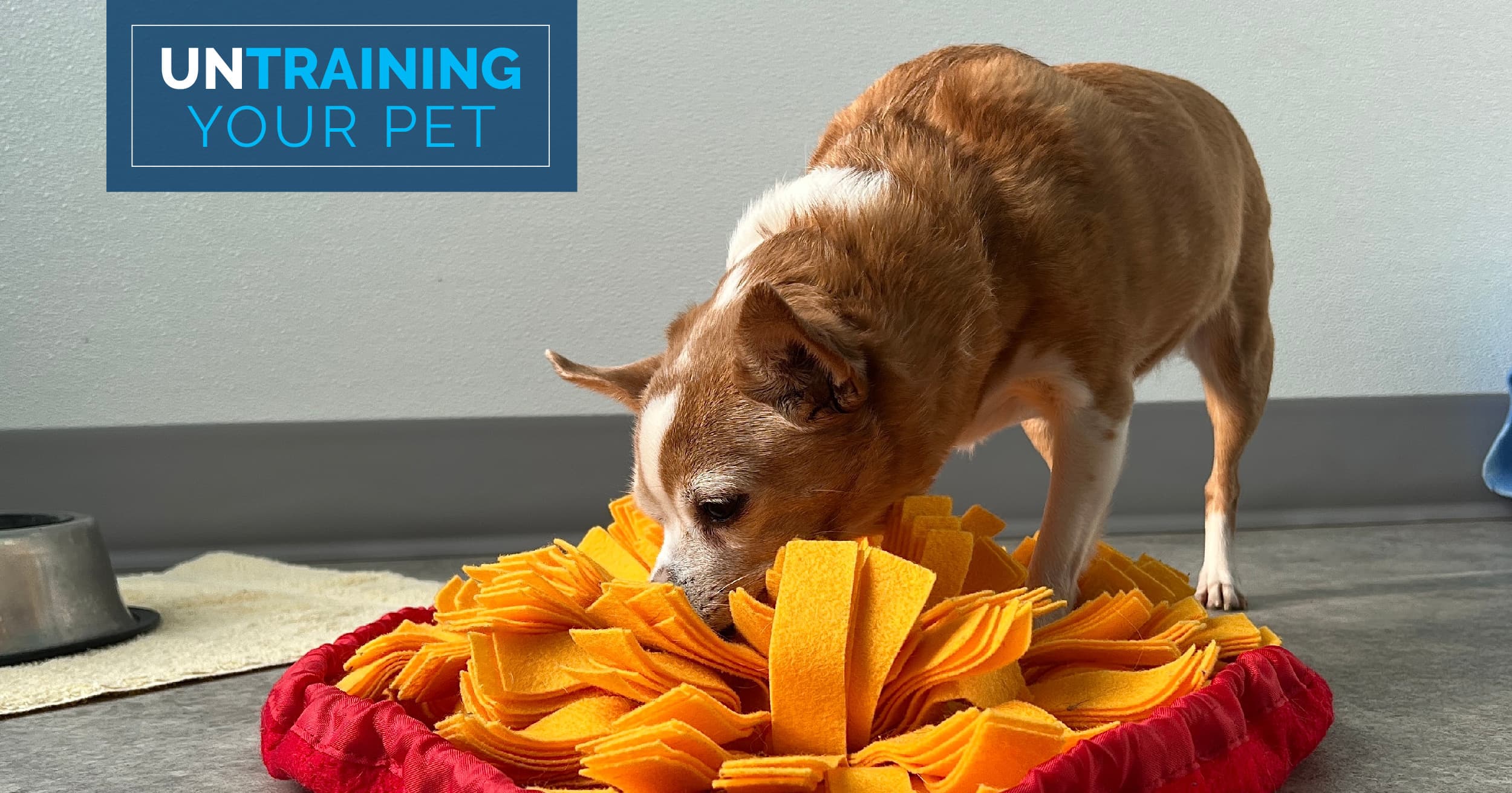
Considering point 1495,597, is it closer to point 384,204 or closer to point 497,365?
point 497,365

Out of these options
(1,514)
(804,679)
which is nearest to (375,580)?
(1,514)

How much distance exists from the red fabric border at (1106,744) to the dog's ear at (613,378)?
51 cm

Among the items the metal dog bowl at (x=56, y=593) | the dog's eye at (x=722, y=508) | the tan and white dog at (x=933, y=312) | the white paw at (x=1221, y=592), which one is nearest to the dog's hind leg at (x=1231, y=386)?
the white paw at (x=1221, y=592)

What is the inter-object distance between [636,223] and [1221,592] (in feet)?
5.98

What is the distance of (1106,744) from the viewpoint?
3.74ft

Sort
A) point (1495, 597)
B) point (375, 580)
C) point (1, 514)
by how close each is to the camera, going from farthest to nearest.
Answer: point (375, 580), point (1495, 597), point (1, 514)

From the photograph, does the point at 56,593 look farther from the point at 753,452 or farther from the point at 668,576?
the point at 753,452

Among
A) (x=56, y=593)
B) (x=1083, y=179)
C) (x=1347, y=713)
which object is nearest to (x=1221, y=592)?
(x=1347, y=713)

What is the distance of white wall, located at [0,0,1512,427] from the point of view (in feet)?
10.6

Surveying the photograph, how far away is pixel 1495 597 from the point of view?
Result: 259 cm

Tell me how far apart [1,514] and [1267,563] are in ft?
9.14

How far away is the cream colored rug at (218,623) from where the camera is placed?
6.35 feet

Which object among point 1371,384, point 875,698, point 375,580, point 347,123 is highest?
point 347,123

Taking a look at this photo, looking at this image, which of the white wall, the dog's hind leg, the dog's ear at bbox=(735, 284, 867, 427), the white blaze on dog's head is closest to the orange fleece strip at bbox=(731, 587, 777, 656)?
the dog's ear at bbox=(735, 284, 867, 427)
